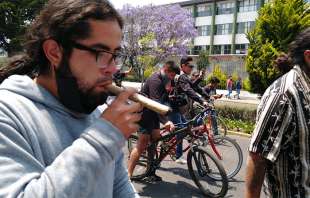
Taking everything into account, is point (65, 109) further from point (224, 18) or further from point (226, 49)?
point (224, 18)

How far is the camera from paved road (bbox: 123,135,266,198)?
5.59 meters

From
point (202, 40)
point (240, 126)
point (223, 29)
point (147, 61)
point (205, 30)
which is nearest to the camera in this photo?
point (240, 126)

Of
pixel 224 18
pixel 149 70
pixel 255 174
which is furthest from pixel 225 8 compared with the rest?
pixel 255 174

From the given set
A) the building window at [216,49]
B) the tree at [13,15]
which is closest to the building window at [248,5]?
the building window at [216,49]

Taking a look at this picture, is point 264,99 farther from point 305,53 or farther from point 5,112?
point 5,112

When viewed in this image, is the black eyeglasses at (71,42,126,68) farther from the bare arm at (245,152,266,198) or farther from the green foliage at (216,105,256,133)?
the green foliage at (216,105,256,133)

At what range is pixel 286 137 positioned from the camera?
2172 mm

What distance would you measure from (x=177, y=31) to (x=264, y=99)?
36.5m

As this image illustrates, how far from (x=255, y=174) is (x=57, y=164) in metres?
1.47

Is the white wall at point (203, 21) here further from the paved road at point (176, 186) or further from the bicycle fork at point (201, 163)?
the bicycle fork at point (201, 163)

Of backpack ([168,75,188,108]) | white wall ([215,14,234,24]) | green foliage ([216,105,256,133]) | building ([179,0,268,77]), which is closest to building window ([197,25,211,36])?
building ([179,0,268,77])

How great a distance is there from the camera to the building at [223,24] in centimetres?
5312

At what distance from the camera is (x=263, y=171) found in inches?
90.2

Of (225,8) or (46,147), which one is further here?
(225,8)
